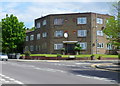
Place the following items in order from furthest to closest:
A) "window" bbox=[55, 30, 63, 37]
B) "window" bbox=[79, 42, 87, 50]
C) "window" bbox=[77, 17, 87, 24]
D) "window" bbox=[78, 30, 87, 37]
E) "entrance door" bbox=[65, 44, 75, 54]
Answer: "window" bbox=[55, 30, 63, 37]
"entrance door" bbox=[65, 44, 75, 54]
"window" bbox=[77, 17, 87, 24]
"window" bbox=[78, 30, 87, 37]
"window" bbox=[79, 42, 87, 50]

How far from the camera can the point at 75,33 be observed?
53.3 meters

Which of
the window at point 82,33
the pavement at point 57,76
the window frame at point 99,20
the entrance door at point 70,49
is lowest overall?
the pavement at point 57,76

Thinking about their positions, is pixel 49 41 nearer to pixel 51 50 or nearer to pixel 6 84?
pixel 51 50

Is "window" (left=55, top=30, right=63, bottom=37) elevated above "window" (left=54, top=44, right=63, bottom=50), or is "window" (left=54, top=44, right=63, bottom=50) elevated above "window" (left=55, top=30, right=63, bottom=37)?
"window" (left=55, top=30, right=63, bottom=37)

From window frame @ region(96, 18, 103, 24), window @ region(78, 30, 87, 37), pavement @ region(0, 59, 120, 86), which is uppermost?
window frame @ region(96, 18, 103, 24)

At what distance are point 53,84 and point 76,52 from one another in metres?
40.0

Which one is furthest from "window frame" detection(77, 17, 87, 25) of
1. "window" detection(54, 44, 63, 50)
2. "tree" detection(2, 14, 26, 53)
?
"tree" detection(2, 14, 26, 53)

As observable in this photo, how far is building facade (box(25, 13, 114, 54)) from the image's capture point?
52.4 meters

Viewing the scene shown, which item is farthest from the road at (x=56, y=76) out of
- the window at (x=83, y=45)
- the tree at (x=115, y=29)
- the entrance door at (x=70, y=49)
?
the entrance door at (x=70, y=49)

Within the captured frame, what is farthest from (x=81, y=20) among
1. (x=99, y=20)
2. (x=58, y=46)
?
(x=58, y=46)

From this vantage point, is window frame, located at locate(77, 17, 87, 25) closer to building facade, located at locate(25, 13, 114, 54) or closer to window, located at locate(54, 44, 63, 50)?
building facade, located at locate(25, 13, 114, 54)

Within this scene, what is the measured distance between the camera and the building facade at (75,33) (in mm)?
52375

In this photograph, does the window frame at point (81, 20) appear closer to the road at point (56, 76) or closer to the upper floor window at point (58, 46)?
the upper floor window at point (58, 46)

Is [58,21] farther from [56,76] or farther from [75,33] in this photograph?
[56,76]
